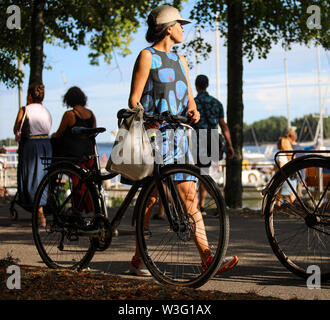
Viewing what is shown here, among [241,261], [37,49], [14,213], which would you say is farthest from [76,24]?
[241,261]

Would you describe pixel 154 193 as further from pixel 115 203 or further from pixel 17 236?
pixel 115 203

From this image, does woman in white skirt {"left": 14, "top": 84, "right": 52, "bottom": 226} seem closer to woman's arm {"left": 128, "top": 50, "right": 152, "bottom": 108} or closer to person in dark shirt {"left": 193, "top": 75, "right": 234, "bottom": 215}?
person in dark shirt {"left": 193, "top": 75, "right": 234, "bottom": 215}

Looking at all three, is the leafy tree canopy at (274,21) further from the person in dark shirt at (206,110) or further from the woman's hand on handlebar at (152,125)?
the woman's hand on handlebar at (152,125)

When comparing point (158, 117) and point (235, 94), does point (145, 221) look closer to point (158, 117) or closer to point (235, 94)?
point (158, 117)

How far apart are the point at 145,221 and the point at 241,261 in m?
1.57

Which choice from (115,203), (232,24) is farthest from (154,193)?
(115,203)

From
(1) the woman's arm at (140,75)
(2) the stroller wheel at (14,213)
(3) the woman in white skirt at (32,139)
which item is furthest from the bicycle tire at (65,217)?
(2) the stroller wheel at (14,213)

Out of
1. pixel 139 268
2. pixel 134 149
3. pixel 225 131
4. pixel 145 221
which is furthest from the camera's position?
pixel 225 131

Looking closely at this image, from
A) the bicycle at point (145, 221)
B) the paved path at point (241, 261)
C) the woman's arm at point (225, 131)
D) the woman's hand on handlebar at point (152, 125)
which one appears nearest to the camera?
the bicycle at point (145, 221)

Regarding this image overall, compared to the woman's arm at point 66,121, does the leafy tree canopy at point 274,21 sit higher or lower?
higher

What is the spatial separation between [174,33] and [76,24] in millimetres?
11834

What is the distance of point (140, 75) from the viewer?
5.06m

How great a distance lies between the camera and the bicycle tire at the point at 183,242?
4.39 meters
